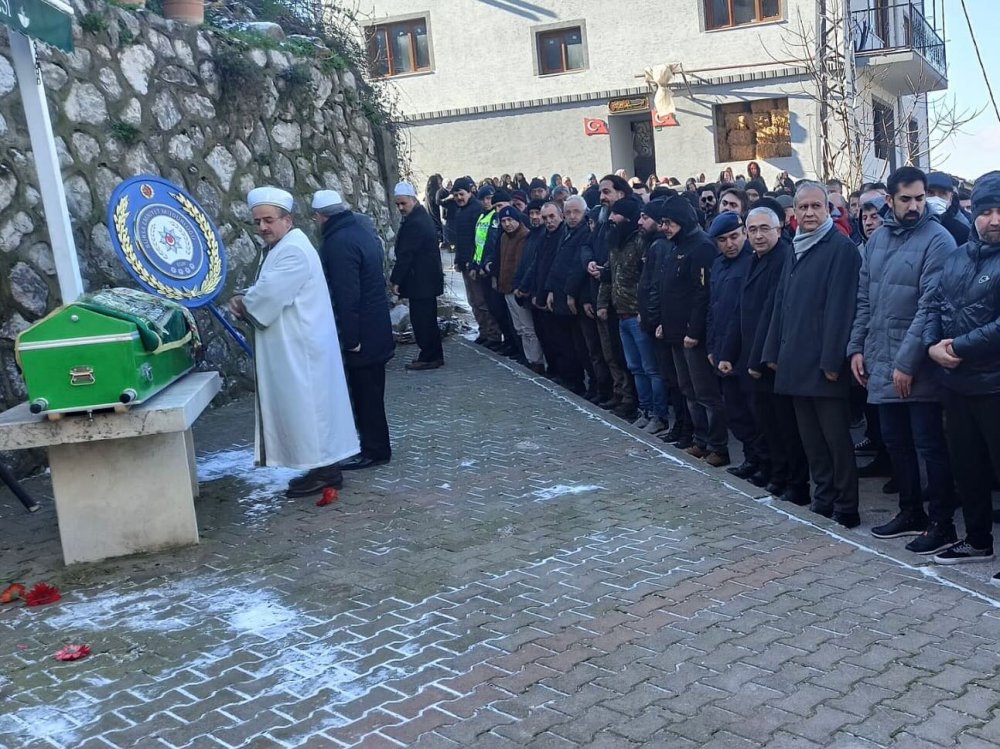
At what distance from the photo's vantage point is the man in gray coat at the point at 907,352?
17.1 ft

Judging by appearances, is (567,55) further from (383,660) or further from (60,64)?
(383,660)

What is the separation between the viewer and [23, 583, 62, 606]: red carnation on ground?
195 inches

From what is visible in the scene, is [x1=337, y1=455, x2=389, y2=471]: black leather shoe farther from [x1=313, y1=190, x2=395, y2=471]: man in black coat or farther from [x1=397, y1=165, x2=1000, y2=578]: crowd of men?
[x1=397, y1=165, x2=1000, y2=578]: crowd of men

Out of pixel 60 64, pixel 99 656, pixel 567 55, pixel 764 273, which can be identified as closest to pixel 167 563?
pixel 99 656

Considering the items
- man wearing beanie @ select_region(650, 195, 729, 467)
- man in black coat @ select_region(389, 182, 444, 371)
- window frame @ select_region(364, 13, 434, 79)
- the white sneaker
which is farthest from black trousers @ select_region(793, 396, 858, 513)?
window frame @ select_region(364, 13, 434, 79)

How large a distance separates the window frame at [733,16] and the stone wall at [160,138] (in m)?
13.4

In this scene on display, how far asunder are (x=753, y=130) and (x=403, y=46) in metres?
8.78

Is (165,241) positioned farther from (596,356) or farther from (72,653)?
(596,356)

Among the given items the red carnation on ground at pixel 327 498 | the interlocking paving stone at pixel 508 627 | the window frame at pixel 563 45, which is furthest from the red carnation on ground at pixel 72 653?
the window frame at pixel 563 45

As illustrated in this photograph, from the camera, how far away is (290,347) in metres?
6.25

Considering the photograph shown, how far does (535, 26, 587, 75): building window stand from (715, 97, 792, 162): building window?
3.55 metres

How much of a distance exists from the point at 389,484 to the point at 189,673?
8.92 feet

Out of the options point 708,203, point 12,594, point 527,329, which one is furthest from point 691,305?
point 708,203

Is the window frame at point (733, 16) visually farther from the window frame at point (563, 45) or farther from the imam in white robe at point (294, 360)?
the imam in white robe at point (294, 360)
